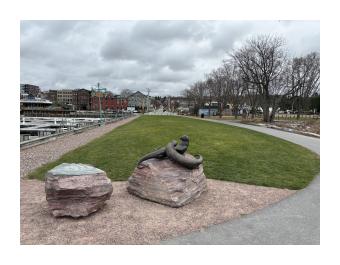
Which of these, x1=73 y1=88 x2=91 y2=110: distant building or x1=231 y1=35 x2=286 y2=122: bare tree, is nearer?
x1=231 y1=35 x2=286 y2=122: bare tree

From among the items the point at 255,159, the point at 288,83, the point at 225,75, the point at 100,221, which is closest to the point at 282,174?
the point at 255,159

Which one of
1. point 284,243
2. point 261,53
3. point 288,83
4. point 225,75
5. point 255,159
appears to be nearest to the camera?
point 284,243

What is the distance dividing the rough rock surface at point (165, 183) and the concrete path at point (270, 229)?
1.20 m

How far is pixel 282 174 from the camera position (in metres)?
9.57

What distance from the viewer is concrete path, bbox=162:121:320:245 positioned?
191 inches

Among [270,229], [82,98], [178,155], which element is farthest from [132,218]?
[82,98]

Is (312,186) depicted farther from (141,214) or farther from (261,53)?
(261,53)

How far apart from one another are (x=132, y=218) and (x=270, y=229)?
2.43 meters

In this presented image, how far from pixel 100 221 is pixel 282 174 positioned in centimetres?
621

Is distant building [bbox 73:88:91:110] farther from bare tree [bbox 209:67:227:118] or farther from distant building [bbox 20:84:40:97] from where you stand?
bare tree [bbox 209:67:227:118]

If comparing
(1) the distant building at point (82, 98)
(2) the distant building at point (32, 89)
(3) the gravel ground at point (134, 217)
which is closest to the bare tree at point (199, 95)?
(1) the distant building at point (82, 98)

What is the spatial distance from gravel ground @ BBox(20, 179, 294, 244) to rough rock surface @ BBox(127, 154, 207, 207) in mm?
149

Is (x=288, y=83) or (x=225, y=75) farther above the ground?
(x=225, y=75)

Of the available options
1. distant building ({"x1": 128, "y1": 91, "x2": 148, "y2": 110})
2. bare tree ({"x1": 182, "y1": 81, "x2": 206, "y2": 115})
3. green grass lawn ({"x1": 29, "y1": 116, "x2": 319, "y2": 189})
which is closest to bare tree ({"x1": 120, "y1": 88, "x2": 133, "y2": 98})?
distant building ({"x1": 128, "y1": 91, "x2": 148, "y2": 110})
